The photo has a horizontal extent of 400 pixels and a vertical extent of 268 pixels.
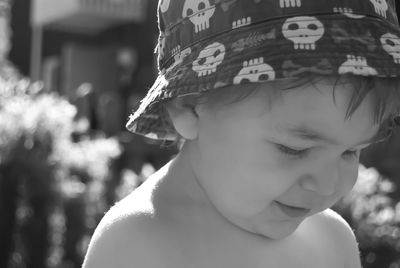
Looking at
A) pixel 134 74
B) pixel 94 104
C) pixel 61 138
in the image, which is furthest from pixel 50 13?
pixel 61 138

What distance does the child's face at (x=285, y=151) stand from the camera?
4.34 ft

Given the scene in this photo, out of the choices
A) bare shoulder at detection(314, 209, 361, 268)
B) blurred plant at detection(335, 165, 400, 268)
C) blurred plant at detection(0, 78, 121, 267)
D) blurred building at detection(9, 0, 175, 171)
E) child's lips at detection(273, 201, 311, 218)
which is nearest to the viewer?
child's lips at detection(273, 201, 311, 218)

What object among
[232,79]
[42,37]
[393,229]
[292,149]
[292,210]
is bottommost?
[393,229]

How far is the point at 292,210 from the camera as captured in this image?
4.63 feet

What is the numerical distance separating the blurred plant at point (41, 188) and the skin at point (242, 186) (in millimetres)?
1839


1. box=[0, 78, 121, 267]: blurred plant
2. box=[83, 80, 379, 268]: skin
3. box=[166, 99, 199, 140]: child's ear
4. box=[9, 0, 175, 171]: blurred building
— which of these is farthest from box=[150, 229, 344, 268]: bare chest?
box=[9, 0, 175, 171]: blurred building

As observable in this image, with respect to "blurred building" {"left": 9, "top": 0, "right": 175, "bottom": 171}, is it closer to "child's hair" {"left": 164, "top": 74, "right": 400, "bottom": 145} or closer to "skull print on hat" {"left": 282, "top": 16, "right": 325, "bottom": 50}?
"child's hair" {"left": 164, "top": 74, "right": 400, "bottom": 145}

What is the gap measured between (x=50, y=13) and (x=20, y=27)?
13.4ft

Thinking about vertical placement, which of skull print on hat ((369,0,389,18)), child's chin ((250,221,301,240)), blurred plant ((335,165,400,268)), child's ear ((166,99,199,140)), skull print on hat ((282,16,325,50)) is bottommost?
blurred plant ((335,165,400,268))

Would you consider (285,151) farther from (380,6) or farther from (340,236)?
(340,236)

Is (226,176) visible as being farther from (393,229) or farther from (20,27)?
(20,27)

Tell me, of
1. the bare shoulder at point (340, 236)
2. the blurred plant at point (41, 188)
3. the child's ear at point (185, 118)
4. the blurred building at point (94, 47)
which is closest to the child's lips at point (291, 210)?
the child's ear at point (185, 118)

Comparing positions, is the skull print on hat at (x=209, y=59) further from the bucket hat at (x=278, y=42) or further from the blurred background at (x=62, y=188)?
the blurred background at (x=62, y=188)

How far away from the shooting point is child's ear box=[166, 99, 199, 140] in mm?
1487
